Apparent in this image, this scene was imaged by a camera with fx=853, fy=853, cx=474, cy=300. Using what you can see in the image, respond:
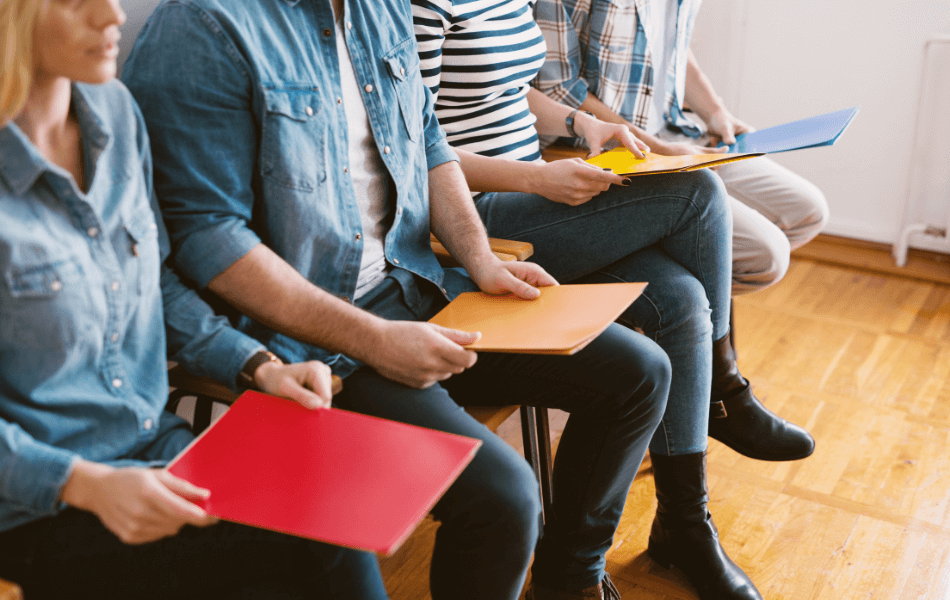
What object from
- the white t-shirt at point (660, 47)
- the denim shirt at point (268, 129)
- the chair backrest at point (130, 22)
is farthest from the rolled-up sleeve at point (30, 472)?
the white t-shirt at point (660, 47)

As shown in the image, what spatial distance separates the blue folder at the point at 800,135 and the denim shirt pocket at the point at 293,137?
2.60ft

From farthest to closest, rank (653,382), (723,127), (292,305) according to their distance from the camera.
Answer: (723,127)
(653,382)
(292,305)

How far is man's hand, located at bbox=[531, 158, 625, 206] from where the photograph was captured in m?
1.46

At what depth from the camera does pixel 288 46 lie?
1.14 m

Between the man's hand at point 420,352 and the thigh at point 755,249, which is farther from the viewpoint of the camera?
the thigh at point 755,249

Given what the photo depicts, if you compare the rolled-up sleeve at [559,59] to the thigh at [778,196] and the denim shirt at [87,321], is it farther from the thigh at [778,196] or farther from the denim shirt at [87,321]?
the denim shirt at [87,321]

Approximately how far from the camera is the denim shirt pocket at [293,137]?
111 centimetres

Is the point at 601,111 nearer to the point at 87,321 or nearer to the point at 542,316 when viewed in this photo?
the point at 542,316

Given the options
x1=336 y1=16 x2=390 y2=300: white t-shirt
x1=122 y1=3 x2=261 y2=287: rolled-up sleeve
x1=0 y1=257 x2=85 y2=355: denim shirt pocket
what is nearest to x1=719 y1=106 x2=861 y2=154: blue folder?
x1=336 y1=16 x2=390 y2=300: white t-shirt

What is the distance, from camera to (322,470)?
89 centimetres

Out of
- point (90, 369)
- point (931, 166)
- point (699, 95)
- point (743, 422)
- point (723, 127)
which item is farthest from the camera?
point (931, 166)

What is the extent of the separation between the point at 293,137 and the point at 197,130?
12 cm

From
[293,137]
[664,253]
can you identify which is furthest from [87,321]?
[664,253]

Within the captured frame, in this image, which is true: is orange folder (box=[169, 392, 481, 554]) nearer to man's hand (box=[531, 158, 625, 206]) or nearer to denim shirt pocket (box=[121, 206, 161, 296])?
denim shirt pocket (box=[121, 206, 161, 296])
